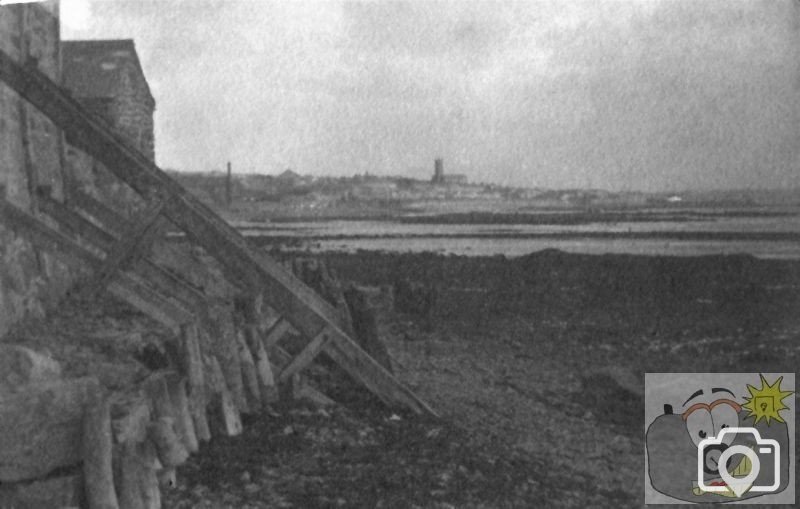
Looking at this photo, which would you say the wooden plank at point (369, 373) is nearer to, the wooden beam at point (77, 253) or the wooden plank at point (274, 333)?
the wooden plank at point (274, 333)

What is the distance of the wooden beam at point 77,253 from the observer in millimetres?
5066

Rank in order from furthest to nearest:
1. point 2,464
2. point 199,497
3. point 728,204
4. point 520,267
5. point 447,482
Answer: point 520,267 < point 728,204 < point 447,482 < point 199,497 < point 2,464

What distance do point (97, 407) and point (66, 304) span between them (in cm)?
400

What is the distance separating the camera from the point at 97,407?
2971 mm

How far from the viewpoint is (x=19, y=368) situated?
3709 mm

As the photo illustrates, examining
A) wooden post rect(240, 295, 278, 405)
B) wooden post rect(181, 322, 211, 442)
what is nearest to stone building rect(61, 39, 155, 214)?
wooden post rect(240, 295, 278, 405)

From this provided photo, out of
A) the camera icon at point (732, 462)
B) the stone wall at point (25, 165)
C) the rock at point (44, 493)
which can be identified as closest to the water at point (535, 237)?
the camera icon at point (732, 462)

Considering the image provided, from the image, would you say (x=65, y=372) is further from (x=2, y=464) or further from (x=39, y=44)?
(x=39, y=44)

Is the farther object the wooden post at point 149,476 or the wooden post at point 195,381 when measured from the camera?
the wooden post at point 195,381

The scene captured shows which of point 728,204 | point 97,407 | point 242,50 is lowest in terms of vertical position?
point 97,407

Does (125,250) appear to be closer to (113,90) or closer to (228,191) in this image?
(228,191)

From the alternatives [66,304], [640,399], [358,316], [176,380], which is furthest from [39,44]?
[640,399]

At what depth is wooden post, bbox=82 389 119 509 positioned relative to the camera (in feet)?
9.71

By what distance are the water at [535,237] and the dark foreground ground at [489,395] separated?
56cm
